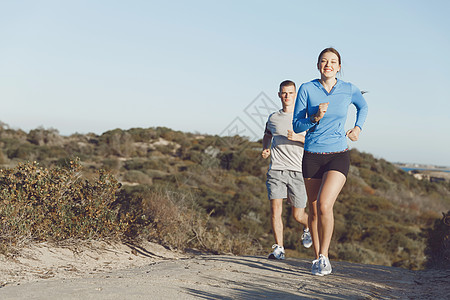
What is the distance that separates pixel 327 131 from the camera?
4.85 m

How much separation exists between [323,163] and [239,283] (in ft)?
5.04

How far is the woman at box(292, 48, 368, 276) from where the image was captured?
4801 mm

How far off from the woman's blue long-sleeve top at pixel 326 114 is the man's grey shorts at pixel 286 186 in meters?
1.14

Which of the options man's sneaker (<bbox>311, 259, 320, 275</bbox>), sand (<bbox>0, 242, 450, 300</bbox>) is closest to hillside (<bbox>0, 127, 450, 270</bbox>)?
sand (<bbox>0, 242, 450, 300</bbox>)

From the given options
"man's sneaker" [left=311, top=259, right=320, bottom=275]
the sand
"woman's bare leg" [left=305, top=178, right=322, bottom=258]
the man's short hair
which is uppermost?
the man's short hair

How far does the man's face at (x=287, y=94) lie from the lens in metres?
6.15

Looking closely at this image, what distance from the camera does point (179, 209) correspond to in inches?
317

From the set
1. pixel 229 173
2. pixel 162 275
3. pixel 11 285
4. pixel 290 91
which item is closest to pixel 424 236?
pixel 229 173

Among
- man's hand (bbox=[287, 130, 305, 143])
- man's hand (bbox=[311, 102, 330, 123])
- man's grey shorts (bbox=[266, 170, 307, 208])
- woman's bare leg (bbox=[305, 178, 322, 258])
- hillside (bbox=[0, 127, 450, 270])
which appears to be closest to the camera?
man's hand (bbox=[311, 102, 330, 123])

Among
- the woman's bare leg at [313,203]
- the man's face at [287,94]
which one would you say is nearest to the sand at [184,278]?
the woman's bare leg at [313,203]

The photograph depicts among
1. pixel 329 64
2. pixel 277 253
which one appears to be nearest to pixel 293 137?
pixel 329 64

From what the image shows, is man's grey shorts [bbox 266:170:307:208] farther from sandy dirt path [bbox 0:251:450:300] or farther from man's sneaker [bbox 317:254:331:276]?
man's sneaker [bbox 317:254:331:276]

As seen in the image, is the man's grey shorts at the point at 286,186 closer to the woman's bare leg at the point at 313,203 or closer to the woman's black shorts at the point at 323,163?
the woman's bare leg at the point at 313,203

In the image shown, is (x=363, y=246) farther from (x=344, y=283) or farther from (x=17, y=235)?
(x=17, y=235)
